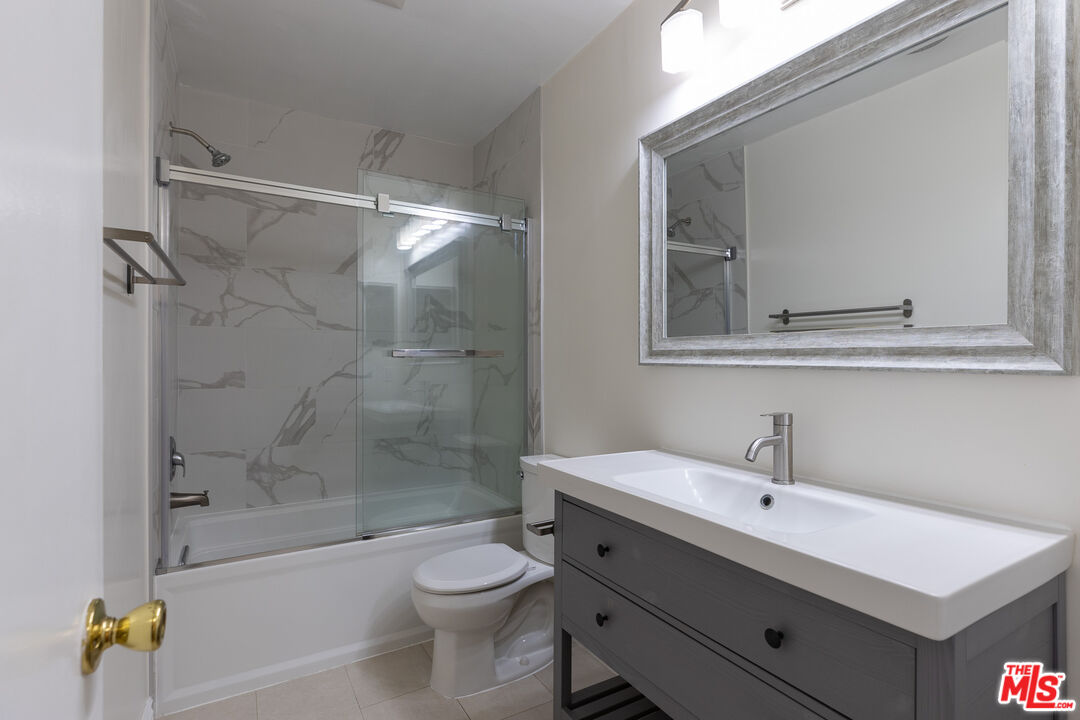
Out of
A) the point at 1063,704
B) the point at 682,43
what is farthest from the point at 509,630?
the point at 682,43

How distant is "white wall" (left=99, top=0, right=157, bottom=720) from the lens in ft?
4.11

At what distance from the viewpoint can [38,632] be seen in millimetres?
363

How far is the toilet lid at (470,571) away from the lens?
1.83 meters

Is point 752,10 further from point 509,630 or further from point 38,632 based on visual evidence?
point 509,630

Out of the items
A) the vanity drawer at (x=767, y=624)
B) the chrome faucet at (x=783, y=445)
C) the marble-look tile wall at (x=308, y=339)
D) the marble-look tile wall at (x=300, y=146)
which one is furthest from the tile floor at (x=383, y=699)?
the marble-look tile wall at (x=300, y=146)

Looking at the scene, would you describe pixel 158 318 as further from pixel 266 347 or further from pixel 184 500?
pixel 266 347

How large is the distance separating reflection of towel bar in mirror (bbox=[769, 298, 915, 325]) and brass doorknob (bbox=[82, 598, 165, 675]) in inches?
54.2

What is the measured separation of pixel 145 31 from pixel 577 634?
227 cm

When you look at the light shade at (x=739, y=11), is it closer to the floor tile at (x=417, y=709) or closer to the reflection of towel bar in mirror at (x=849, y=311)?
the reflection of towel bar in mirror at (x=849, y=311)

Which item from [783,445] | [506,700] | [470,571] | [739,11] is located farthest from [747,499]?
[739,11]

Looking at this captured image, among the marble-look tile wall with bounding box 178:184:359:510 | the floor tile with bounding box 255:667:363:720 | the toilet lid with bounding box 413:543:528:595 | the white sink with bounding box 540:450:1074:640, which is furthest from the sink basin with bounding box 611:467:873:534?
the marble-look tile wall with bounding box 178:184:359:510

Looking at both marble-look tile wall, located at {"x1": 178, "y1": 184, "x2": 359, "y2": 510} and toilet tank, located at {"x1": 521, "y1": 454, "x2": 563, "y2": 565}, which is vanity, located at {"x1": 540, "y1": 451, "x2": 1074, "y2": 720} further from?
marble-look tile wall, located at {"x1": 178, "y1": 184, "x2": 359, "y2": 510}

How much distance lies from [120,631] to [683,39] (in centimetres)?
180

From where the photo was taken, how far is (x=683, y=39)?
1572 millimetres
